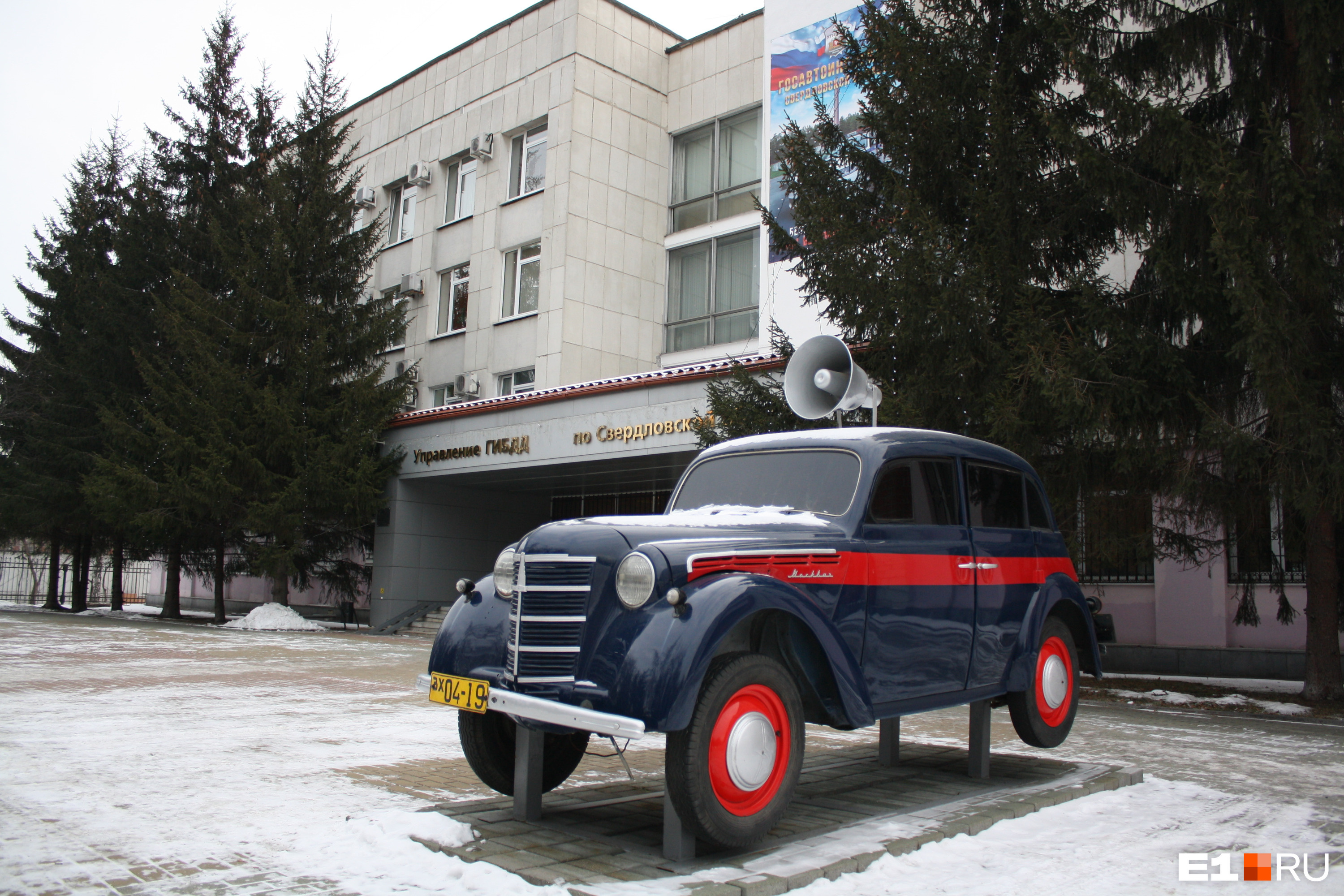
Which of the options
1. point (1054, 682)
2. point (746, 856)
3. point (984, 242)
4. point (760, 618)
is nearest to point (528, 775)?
point (746, 856)

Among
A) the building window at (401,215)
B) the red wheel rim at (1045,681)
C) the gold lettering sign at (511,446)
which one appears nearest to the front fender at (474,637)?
the red wheel rim at (1045,681)

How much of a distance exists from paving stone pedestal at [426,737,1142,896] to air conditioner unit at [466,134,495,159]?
79.2ft

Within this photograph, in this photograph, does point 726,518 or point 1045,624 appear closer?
point 726,518

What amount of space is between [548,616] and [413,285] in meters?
27.0

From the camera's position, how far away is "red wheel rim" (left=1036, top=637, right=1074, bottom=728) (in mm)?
6430

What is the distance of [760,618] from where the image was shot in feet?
15.2

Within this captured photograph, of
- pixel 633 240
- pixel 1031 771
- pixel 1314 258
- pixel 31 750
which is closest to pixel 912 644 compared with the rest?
pixel 1031 771

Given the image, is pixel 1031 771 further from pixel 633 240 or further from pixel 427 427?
pixel 633 240

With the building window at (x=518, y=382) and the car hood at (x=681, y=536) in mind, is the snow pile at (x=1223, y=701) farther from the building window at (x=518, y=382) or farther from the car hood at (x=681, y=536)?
the building window at (x=518, y=382)

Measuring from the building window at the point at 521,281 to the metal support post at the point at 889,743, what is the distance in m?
21.4

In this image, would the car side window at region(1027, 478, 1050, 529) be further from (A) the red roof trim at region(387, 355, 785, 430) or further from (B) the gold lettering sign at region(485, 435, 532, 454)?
(B) the gold lettering sign at region(485, 435, 532, 454)

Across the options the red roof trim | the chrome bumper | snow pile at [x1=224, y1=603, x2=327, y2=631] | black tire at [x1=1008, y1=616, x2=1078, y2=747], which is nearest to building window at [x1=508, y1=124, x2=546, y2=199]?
the red roof trim

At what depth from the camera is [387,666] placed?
1439cm

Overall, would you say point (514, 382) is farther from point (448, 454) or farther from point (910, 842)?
point (910, 842)
